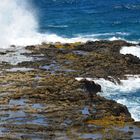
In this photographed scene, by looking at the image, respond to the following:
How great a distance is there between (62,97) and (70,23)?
55.6m

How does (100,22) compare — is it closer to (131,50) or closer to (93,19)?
(93,19)

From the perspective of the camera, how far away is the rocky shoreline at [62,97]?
109 feet

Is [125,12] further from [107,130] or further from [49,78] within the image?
[107,130]

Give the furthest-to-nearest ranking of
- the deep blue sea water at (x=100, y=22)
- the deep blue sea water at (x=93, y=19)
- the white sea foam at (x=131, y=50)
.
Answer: the deep blue sea water at (x=93, y=19) → the white sea foam at (x=131, y=50) → the deep blue sea water at (x=100, y=22)

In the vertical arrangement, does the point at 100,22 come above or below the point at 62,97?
above

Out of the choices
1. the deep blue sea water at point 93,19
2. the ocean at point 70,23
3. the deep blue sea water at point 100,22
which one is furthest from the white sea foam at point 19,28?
the deep blue sea water at point 93,19

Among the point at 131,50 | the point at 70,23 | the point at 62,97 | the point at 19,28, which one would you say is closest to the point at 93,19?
the point at 70,23

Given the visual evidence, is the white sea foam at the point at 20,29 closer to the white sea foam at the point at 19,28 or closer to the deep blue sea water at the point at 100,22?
the white sea foam at the point at 19,28

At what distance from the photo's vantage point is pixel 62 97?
40094mm

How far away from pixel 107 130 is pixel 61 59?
24119mm

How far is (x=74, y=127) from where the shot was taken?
111 feet

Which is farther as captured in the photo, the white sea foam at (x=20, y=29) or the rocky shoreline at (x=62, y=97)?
the white sea foam at (x=20, y=29)

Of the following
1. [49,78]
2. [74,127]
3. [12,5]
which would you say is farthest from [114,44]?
[12,5]

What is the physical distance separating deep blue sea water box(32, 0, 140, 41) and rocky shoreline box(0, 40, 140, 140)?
2098cm
